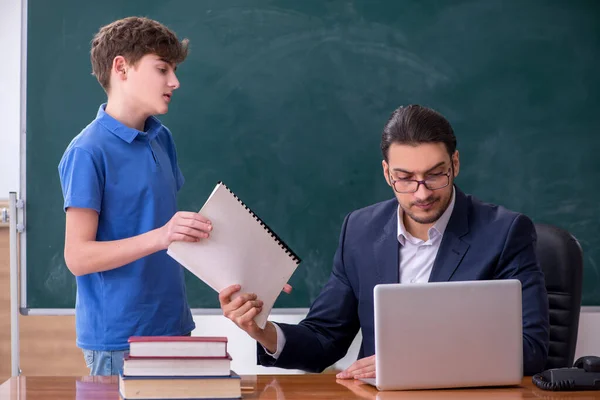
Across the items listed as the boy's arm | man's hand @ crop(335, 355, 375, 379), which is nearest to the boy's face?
the boy's arm

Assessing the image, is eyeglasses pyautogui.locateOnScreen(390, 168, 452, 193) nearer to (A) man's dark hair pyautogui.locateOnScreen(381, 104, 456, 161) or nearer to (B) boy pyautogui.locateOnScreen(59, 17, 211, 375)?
(A) man's dark hair pyautogui.locateOnScreen(381, 104, 456, 161)

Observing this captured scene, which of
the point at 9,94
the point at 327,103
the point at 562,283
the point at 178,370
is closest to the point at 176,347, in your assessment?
the point at 178,370

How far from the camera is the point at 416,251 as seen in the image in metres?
2.29

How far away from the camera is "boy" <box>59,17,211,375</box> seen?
7.10ft

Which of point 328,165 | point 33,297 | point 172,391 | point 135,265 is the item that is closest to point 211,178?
point 328,165

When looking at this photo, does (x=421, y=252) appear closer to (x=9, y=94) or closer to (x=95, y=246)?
(x=95, y=246)

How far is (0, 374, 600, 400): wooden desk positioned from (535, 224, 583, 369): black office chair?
755mm

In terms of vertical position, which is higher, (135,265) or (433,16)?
(433,16)

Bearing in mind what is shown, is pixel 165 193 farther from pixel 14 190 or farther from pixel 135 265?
pixel 14 190

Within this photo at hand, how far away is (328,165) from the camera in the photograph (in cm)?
342

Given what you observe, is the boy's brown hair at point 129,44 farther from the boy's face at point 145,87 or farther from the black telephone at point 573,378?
the black telephone at point 573,378

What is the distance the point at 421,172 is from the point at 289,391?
2.31ft

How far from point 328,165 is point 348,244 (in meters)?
1.10

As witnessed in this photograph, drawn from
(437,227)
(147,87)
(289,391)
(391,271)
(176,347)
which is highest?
(147,87)
